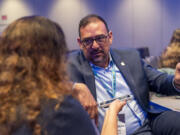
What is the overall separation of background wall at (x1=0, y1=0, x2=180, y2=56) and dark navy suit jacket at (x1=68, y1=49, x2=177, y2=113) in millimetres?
3824

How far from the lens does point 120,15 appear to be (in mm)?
5625

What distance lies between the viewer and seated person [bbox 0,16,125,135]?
30.4 inches

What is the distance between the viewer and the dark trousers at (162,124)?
1.42m

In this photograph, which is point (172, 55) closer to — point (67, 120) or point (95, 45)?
point (95, 45)

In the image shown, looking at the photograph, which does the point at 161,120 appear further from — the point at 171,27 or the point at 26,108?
→ the point at 171,27

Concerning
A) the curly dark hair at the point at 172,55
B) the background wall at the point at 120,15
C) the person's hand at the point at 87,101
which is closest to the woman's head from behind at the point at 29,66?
the person's hand at the point at 87,101

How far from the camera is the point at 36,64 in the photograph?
2.75 ft

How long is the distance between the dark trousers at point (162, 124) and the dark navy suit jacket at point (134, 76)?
61mm

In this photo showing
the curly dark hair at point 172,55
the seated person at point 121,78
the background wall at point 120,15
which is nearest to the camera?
the seated person at point 121,78

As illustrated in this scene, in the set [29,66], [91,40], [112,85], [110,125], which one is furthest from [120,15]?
[29,66]

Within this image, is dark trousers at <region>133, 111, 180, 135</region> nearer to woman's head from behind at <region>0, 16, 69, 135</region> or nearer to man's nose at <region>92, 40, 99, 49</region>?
man's nose at <region>92, 40, 99, 49</region>

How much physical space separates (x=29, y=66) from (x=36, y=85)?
0.07 meters

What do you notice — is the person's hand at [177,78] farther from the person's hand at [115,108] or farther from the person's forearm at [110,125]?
the person's forearm at [110,125]

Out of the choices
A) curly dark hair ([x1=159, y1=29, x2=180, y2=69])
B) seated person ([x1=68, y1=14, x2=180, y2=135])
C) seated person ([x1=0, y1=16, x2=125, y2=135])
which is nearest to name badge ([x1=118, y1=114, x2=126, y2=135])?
seated person ([x1=68, y1=14, x2=180, y2=135])
